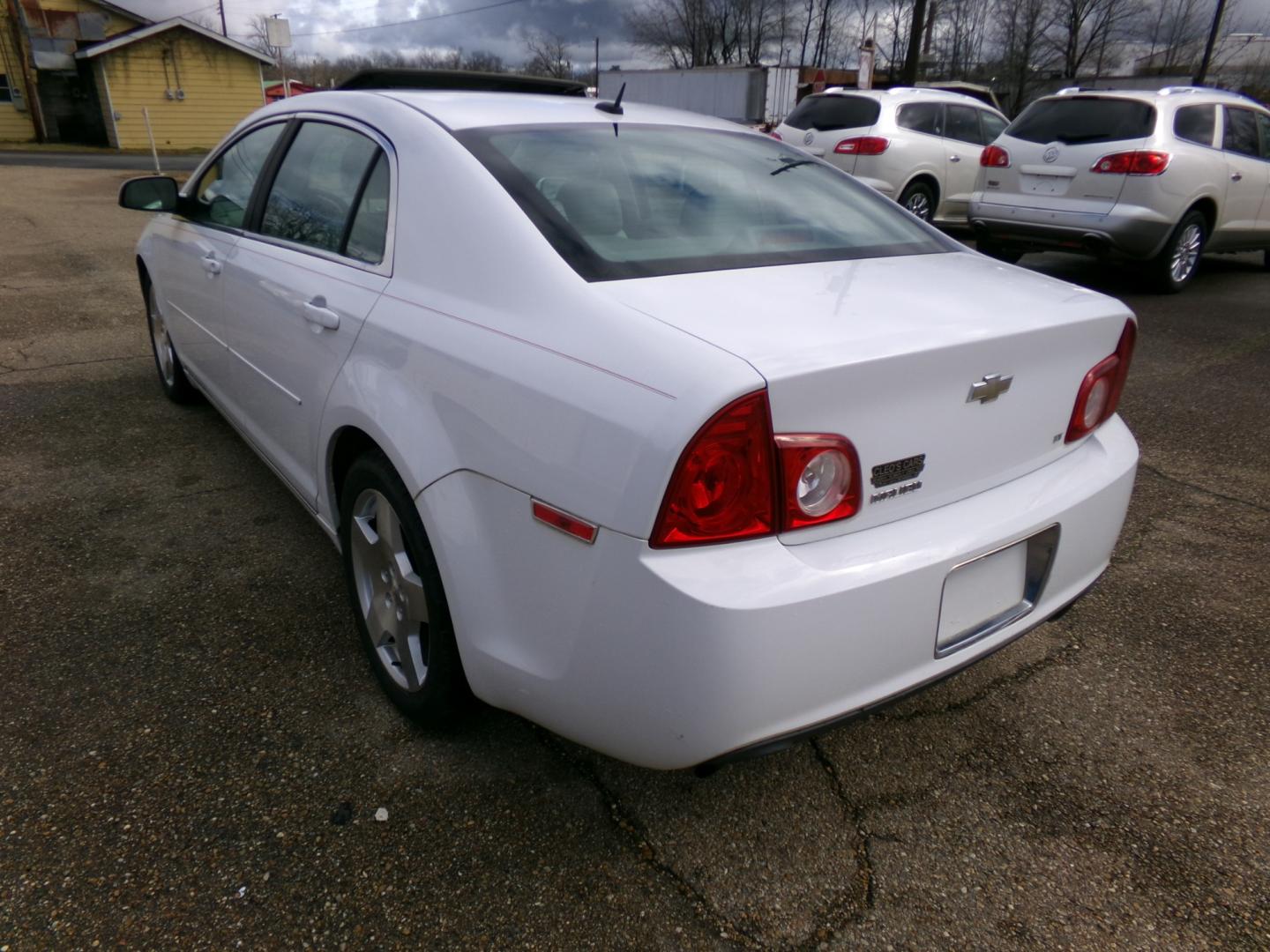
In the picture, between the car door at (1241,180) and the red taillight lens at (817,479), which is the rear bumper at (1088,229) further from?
the red taillight lens at (817,479)

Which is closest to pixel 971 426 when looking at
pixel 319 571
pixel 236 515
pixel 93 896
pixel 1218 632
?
pixel 1218 632

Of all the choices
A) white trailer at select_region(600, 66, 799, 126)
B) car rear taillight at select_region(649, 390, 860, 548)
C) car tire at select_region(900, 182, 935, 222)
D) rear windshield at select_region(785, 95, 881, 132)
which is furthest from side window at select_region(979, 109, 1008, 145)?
white trailer at select_region(600, 66, 799, 126)

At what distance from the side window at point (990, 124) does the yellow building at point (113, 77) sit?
29.9 meters

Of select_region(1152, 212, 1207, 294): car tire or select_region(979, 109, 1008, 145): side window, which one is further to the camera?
select_region(979, 109, 1008, 145): side window

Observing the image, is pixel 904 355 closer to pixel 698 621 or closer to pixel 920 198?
pixel 698 621

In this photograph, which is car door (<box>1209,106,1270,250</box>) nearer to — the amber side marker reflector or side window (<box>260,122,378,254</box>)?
side window (<box>260,122,378,254</box>)

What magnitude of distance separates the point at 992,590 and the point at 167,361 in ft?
13.9

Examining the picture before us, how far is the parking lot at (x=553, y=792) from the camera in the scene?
182 centimetres

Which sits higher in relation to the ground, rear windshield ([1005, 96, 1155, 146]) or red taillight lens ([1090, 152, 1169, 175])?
rear windshield ([1005, 96, 1155, 146])

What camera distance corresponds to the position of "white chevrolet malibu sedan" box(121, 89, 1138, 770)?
5.14 feet

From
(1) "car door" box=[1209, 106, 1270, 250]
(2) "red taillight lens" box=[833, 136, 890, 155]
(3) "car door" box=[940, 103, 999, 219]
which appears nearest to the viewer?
(1) "car door" box=[1209, 106, 1270, 250]

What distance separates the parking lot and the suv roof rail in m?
1.63

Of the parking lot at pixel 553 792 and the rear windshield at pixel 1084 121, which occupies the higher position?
the rear windshield at pixel 1084 121

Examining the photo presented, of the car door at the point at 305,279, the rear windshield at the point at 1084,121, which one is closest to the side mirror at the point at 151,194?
the car door at the point at 305,279
